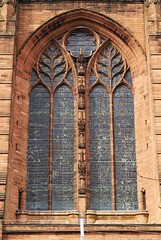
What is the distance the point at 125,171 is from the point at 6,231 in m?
6.42

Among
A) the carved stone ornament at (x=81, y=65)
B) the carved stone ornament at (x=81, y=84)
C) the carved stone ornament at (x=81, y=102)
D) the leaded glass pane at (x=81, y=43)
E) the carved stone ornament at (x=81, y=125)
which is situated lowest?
the carved stone ornament at (x=81, y=125)

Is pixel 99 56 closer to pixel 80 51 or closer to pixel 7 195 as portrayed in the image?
pixel 80 51

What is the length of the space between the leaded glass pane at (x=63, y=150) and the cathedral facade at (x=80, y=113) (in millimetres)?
46

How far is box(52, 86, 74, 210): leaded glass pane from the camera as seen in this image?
72.2 feet

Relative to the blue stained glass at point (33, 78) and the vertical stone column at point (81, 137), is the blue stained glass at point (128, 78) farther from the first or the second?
the blue stained glass at point (33, 78)

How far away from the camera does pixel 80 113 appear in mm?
22938

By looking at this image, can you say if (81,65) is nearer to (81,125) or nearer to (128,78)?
(128,78)

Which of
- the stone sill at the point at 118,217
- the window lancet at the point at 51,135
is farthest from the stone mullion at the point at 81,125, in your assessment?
the stone sill at the point at 118,217

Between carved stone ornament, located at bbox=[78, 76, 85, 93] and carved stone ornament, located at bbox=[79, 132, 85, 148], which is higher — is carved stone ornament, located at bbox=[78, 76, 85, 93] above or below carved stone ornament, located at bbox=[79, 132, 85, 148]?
above

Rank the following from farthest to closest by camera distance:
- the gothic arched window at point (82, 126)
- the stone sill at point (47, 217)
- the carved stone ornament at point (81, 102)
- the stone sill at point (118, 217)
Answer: the carved stone ornament at point (81, 102) < the gothic arched window at point (82, 126) < the stone sill at point (118, 217) < the stone sill at point (47, 217)

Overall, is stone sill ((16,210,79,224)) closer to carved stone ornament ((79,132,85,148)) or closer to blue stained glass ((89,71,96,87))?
carved stone ornament ((79,132,85,148))

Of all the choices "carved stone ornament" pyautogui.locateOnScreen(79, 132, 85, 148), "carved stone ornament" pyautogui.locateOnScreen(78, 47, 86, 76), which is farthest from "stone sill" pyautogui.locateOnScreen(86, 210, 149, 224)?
"carved stone ornament" pyautogui.locateOnScreen(78, 47, 86, 76)

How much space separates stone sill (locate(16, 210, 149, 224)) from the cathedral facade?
4 cm

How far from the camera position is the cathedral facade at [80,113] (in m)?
21.4
